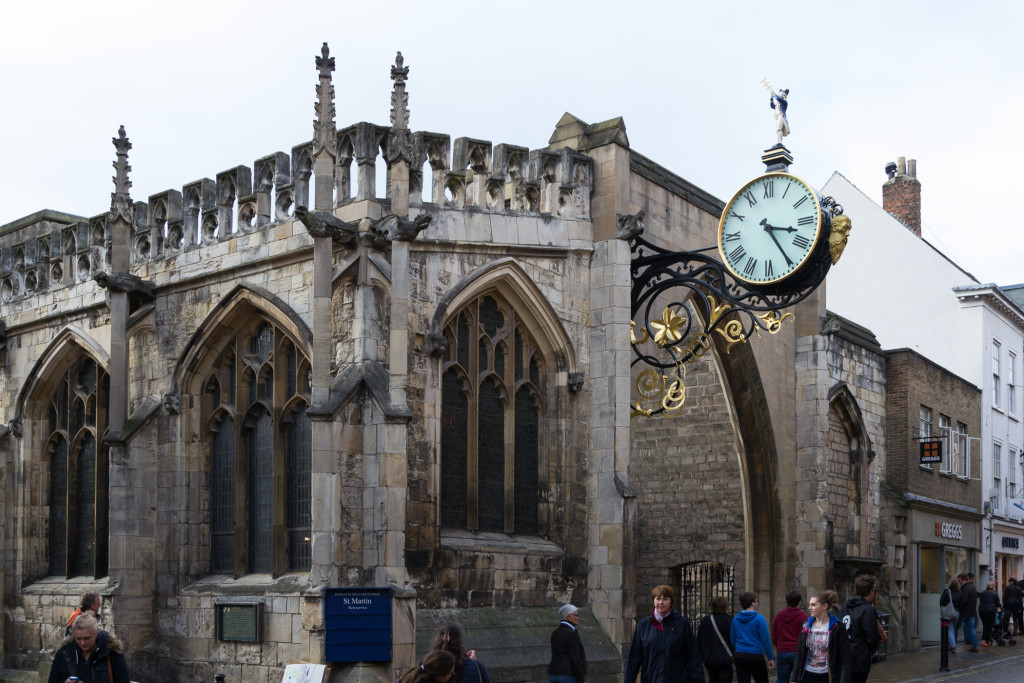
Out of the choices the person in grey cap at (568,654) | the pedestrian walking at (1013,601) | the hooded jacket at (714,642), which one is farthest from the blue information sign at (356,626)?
the pedestrian walking at (1013,601)

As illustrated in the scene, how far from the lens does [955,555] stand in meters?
29.0

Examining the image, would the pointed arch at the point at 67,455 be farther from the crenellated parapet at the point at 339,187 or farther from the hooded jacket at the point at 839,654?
the hooded jacket at the point at 839,654

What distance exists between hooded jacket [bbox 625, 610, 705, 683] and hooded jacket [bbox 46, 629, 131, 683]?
3.94 meters

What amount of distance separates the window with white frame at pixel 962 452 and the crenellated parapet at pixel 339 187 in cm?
1629

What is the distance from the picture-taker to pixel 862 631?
10.0m

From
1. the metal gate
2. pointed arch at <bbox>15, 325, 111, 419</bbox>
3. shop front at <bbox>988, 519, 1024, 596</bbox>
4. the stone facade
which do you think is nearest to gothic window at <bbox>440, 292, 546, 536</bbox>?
the stone facade


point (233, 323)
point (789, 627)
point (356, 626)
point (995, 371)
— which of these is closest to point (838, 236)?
point (789, 627)

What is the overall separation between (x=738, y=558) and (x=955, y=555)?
9.45 m

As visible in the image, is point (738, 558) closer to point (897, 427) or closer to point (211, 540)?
point (897, 427)

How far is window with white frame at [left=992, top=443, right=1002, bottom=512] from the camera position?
111 feet

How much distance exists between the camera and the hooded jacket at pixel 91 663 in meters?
8.12

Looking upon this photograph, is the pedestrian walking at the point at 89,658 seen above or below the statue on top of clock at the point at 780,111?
below

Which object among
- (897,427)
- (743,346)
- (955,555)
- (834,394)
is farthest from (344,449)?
(955,555)

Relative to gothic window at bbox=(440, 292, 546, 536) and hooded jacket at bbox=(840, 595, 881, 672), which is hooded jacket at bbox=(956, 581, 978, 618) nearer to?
gothic window at bbox=(440, 292, 546, 536)
